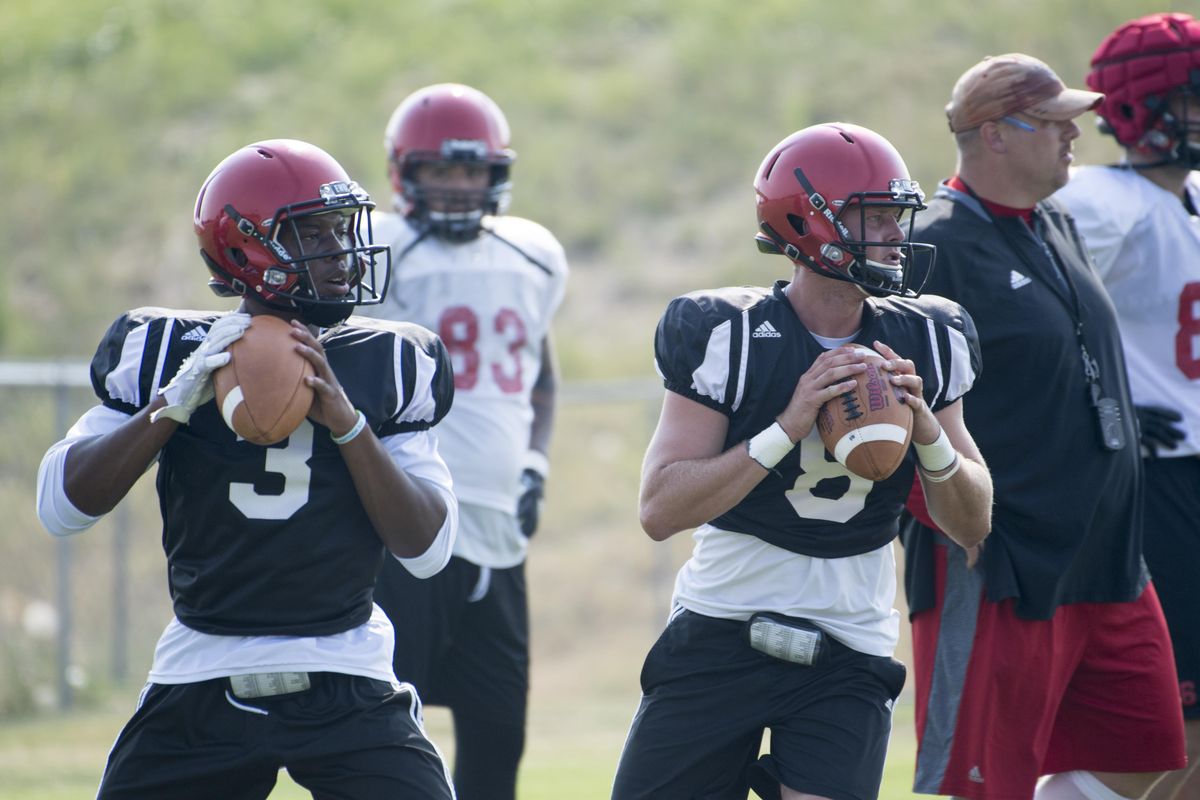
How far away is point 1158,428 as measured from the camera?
4.50 metres

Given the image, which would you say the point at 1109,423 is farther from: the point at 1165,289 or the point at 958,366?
the point at 958,366

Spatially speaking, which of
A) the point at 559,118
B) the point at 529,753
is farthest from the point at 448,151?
the point at 559,118

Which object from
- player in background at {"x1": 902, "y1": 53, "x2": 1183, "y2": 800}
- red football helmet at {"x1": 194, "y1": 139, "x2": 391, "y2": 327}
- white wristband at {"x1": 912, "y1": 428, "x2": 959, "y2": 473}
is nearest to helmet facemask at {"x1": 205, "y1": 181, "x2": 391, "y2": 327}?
red football helmet at {"x1": 194, "y1": 139, "x2": 391, "y2": 327}

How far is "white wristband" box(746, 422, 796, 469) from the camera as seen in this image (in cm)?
321

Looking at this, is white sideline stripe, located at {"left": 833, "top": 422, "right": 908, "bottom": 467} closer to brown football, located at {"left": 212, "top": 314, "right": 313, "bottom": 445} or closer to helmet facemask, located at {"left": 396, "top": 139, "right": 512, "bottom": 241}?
brown football, located at {"left": 212, "top": 314, "right": 313, "bottom": 445}

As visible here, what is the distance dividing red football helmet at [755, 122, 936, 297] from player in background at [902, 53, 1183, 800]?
0.74 meters

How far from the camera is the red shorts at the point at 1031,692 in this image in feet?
13.1

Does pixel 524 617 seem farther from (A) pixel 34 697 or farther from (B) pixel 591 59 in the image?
(B) pixel 591 59

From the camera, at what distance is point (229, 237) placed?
3277 millimetres

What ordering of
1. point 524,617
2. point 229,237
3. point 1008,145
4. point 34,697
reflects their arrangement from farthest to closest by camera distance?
1. point 34,697
2. point 524,617
3. point 1008,145
4. point 229,237

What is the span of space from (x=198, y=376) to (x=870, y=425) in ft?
4.34

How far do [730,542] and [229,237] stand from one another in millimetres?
1257

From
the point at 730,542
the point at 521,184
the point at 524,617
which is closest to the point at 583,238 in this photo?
the point at 521,184

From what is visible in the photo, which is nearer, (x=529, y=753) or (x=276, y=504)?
(x=276, y=504)
